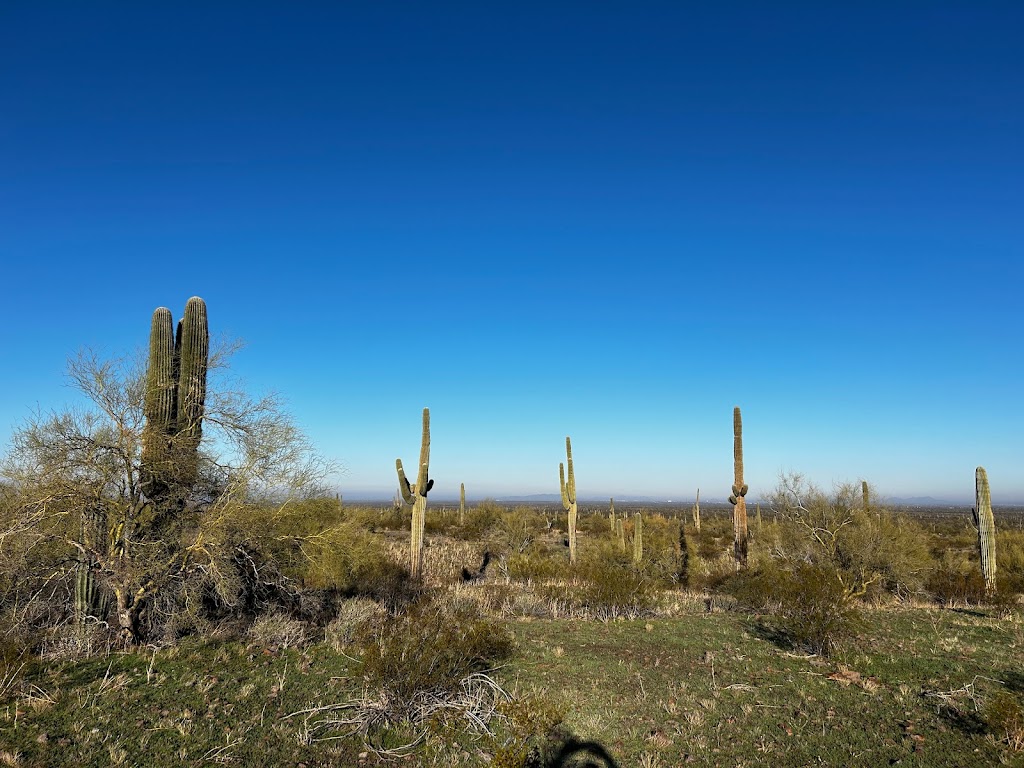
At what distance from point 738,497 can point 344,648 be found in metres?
13.5

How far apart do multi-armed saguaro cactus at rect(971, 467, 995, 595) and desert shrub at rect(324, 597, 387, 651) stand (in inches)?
631

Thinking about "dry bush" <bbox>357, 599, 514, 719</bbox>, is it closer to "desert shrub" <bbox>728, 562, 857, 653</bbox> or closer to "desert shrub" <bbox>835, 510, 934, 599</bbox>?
"desert shrub" <bbox>728, 562, 857, 653</bbox>

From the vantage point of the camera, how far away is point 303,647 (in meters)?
9.61

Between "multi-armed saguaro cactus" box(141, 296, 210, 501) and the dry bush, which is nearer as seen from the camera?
the dry bush

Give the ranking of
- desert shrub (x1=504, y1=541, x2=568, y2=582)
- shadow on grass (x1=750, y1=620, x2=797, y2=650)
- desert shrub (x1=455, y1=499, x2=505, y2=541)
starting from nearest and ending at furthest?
shadow on grass (x1=750, y1=620, x2=797, y2=650) < desert shrub (x1=504, y1=541, x2=568, y2=582) < desert shrub (x1=455, y1=499, x2=505, y2=541)

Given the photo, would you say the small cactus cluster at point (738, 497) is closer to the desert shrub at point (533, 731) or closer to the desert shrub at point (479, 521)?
the desert shrub at point (533, 731)

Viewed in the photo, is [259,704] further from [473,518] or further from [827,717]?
[473,518]

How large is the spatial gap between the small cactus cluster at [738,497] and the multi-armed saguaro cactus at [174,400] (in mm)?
15280

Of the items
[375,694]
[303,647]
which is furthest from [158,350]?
[375,694]

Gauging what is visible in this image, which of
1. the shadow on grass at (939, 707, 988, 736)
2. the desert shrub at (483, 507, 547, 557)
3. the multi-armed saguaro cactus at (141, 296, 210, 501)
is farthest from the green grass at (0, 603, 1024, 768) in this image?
the desert shrub at (483, 507, 547, 557)

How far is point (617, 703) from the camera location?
734 cm

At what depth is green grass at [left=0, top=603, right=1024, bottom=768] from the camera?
226 inches

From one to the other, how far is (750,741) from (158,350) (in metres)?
11.4

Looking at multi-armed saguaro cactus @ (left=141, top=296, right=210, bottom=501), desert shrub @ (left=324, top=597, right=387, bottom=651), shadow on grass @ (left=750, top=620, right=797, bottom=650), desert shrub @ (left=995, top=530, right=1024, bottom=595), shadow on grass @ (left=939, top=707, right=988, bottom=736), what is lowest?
desert shrub @ (left=995, top=530, right=1024, bottom=595)
